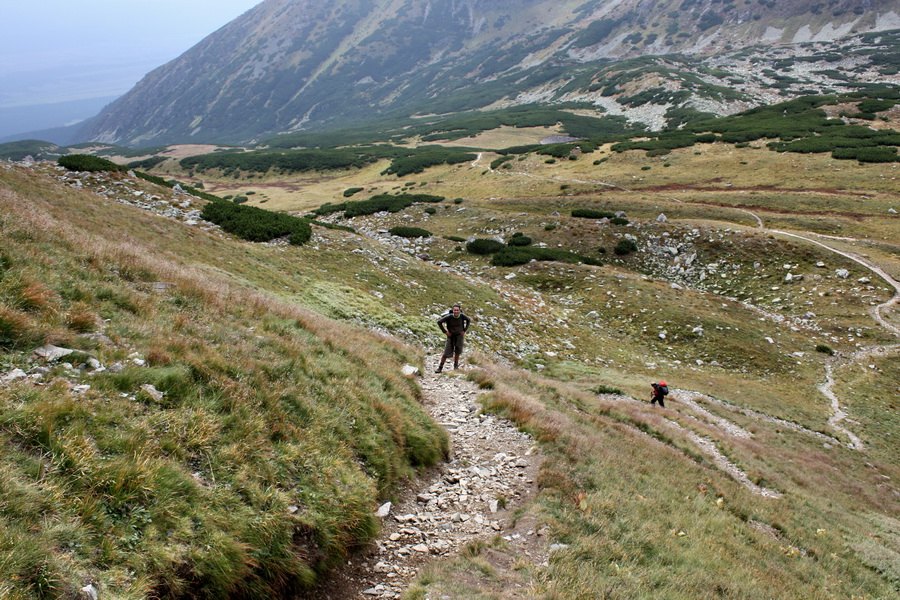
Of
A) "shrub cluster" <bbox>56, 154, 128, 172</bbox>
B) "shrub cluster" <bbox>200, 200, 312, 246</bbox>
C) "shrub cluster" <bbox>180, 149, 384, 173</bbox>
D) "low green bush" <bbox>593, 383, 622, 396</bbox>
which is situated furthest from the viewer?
"shrub cluster" <bbox>180, 149, 384, 173</bbox>

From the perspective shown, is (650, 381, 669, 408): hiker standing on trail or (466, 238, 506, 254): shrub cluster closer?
(650, 381, 669, 408): hiker standing on trail

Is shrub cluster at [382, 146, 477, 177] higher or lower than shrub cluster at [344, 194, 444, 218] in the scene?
higher

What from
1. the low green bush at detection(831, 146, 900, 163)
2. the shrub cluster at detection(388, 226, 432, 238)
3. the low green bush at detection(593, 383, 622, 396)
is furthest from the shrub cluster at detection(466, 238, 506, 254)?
the low green bush at detection(831, 146, 900, 163)

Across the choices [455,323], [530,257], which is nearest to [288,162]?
[530,257]

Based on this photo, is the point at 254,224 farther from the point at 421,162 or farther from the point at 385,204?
the point at 421,162

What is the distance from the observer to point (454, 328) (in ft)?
47.2

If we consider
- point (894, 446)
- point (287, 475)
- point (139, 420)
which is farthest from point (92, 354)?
point (894, 446)

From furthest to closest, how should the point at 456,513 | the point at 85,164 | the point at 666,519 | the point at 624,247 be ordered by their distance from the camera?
the point at 624,247 < the point at 85,164 < the point at 666,519 < the point at 456,513

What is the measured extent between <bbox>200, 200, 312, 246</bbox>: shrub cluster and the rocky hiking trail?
20.8 metres

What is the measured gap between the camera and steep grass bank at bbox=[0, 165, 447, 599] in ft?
12.7

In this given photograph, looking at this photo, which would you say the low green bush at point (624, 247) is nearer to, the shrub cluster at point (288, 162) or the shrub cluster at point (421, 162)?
the shrub cluster at point (421, 162)

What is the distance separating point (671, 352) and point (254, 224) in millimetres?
26461

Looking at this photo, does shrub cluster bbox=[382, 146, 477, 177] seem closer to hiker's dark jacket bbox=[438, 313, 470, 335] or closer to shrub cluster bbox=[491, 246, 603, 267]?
shrub cluster bbox=[491, 246, 603, 267]

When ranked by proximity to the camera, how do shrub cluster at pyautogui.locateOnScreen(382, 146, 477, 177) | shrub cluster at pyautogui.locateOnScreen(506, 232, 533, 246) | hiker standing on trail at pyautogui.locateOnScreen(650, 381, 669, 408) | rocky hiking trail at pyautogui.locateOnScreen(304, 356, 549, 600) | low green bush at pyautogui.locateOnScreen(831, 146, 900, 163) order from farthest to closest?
1. shrub cluster at pyautogui.locateOnScreen(382, 146, 477, 177)
2. low green bush at pyautogui.locateOnScreen(831, 146, 900, 163)
3. shrub cluster at pyautogui.locateOnScreen(506, 232, 533, 246)
4. hiker standing on trail at pyautogui.locateOnScreen(650, 381, 669, 408)
5. rocky hiking trail at pyautogui.locateOnScreen(304, 356, 549, 600)
